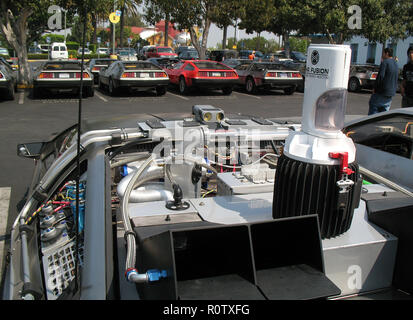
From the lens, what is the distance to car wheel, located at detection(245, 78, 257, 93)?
17.8m

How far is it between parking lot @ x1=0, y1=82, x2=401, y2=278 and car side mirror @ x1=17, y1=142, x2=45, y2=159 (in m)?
1.25

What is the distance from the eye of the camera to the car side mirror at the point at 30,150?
384 centimetres

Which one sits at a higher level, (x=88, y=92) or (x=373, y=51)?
(x=373, y=51)

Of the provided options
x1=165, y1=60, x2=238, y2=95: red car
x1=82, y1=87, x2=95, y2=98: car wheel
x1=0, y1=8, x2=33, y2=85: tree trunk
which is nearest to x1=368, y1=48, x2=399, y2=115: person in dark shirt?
x1=165, y1=60, x2=238, y2=95: red car

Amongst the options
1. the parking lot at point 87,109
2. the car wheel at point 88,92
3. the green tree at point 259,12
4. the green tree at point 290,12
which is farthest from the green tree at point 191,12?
the car wheel at point 88,92

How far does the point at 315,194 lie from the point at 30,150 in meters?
2.95

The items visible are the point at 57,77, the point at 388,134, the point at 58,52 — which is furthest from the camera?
the point at 58,52

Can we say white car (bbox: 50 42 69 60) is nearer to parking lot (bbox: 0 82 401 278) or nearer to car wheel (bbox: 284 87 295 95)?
parking lot (bbox: 0 82 401 278)

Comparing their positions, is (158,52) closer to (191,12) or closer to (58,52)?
(58,52)

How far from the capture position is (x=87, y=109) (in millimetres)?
13039

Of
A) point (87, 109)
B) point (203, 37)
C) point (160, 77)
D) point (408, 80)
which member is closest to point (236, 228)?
point (408, 80)

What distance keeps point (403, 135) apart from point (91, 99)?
1289 centimetres

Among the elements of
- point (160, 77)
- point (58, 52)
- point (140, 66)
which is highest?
point (58, 52)

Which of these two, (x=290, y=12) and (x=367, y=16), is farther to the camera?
(x=290, y=12)
